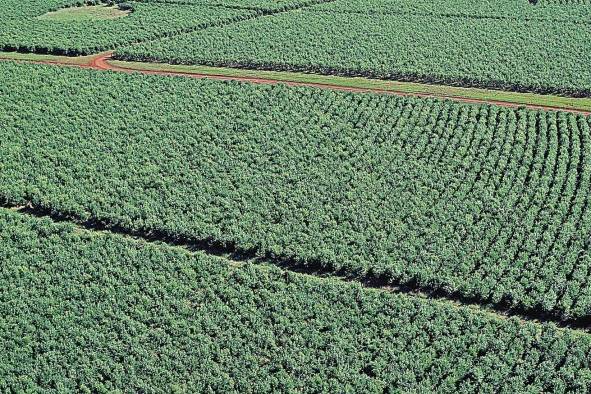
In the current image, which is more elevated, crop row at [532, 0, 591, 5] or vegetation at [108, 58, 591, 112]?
crop row at [532, 0, 591, 5]

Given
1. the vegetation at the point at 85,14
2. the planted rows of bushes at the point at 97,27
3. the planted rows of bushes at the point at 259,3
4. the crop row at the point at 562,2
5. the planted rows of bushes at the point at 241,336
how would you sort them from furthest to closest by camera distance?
the crop row at the point at 562,2
the planted rows of bushes at the point at 259,3
the vegetation at the point at 85,14
the planted rows of bushes at the point at 97,27
the planted rows of bushes at the point at 241,336

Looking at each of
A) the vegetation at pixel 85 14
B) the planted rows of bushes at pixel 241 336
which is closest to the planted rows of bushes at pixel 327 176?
the planted rows of bushes at pixel 241 336

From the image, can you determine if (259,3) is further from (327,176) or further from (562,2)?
(327,176)

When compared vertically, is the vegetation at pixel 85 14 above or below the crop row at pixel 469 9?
above

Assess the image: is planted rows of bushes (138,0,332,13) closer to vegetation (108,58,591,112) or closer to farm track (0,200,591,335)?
vegetation (108,58,591,112)

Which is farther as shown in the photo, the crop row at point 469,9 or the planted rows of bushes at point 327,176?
the crop row at point 469,9

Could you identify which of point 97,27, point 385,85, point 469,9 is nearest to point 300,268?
point 385,85

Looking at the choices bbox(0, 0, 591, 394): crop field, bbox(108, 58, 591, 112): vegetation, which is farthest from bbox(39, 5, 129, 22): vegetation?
bbox(108, 58, 591, 112): vegetation

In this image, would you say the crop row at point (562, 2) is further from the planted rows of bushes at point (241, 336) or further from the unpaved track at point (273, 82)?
the planted rows of bushes at point (241, 336)
